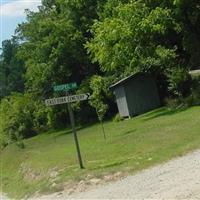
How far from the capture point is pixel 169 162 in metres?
17.6

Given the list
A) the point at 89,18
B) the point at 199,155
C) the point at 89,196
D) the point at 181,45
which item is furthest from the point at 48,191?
the point at 89,18

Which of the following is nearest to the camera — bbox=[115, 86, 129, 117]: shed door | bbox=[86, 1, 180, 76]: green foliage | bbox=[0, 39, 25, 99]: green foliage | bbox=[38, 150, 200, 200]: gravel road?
bbox=[38, 150, 200, 200]: gravel road

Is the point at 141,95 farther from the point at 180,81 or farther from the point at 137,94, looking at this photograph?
the point at 180,81

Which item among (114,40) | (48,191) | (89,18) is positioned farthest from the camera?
(89,18)

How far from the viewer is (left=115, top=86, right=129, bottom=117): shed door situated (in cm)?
5044

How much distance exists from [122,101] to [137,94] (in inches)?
53.8

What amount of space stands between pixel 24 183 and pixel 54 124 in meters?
42.1

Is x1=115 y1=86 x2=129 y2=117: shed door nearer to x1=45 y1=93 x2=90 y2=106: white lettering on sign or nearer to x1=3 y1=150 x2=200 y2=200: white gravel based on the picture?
x1=45 y1=93 x2=90 y2=106: white lettering on sign

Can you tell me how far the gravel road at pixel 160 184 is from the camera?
13.1m

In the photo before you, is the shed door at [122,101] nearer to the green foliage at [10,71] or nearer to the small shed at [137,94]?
the small shed at [137,94]

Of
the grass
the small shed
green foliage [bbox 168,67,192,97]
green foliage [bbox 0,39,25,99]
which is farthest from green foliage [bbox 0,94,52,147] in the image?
green foliage [bbox 0,39,25,99]

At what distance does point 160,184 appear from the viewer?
14.5 metres

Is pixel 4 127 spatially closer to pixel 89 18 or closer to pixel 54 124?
pixel 54 124

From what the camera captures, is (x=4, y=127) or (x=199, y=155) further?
(x=4, y=127)
